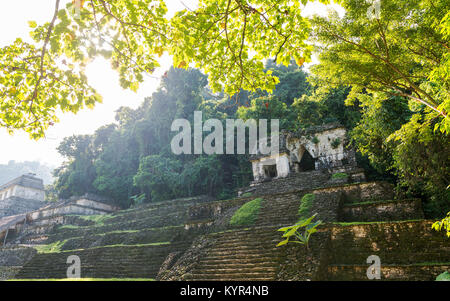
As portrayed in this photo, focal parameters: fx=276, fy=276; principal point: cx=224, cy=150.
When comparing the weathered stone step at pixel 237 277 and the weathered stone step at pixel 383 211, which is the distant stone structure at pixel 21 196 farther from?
the weathered stone step at pixel 383 211

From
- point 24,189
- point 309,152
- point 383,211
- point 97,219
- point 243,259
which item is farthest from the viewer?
point 24,189

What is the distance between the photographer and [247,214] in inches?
368

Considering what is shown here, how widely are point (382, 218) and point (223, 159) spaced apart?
13.8 metres

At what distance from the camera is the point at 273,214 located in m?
8.88

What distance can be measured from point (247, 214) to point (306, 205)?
1.98 meters

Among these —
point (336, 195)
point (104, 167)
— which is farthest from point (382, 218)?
point (104, 167)

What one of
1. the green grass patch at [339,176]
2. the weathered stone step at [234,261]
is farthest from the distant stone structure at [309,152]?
the weathered stone step at [234,261]

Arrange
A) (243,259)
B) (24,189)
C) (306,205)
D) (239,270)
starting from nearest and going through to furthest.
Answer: (239,270)
(243,259)
(306,205)
(24,189)

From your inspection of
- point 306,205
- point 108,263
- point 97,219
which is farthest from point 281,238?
point 97,219

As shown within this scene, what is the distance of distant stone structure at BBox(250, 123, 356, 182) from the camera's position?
12.8 m

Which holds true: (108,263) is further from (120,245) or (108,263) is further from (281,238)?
(281,238)

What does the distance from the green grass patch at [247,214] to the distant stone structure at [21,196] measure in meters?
29.1

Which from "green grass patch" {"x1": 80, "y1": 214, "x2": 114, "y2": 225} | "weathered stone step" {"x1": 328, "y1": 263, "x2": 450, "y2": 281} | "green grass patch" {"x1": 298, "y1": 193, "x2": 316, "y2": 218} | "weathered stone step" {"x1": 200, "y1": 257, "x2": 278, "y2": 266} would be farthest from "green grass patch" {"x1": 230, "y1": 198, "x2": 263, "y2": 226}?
"green grass patch" {"x1": 80, "y1": 214, "x2": 114, "y2": 225}

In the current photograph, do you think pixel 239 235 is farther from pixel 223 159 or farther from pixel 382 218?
pixel 223 159
